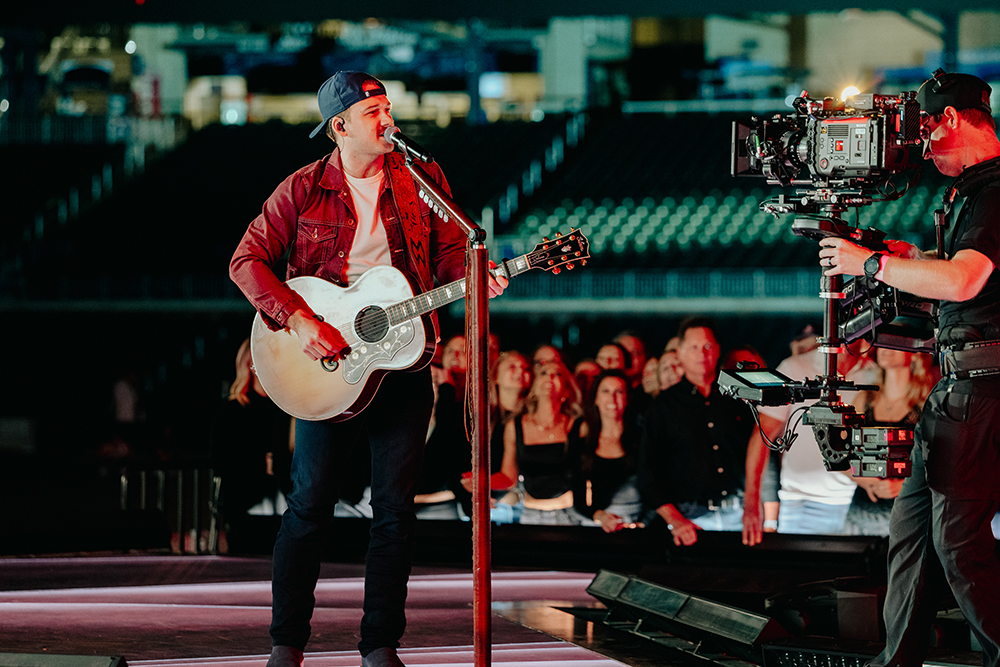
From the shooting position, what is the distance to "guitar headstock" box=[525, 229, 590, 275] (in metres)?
2.91

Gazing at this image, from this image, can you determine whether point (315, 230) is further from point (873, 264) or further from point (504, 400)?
point (504, 400)

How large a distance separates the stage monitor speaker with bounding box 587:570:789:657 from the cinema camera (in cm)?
66

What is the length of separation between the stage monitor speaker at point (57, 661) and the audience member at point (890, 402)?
3236 mm

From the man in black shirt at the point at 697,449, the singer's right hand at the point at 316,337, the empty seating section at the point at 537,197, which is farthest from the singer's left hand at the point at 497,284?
the empty seating section at the point at 537,197

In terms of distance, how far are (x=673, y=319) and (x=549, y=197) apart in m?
3.48

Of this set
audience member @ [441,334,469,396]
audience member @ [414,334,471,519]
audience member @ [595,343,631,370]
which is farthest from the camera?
audience member @ [595,343,631,370]

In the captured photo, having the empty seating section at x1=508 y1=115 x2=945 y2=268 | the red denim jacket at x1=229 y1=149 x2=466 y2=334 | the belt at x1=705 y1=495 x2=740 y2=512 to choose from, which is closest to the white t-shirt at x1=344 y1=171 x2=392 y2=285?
the red denim jacket at x1=229 y1=149 x2=466 y2=334

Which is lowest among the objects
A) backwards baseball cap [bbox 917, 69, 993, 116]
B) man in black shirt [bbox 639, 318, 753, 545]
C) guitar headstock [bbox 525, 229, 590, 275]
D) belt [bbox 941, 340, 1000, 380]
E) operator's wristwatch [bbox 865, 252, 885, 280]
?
man in black shirt [bbox 639, 318, 753, 545]

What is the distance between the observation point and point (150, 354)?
16094 millimetres

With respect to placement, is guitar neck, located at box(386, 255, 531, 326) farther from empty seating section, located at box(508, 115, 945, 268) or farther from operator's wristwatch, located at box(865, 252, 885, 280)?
empty seating section, located at box(508, 115, 945, 268)

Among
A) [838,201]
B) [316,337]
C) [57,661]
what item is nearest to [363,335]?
[316,337]

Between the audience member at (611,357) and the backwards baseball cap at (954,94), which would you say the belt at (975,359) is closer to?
the backwards baseball cap at (954,94)

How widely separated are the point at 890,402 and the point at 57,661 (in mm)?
3540

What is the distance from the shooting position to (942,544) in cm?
295
